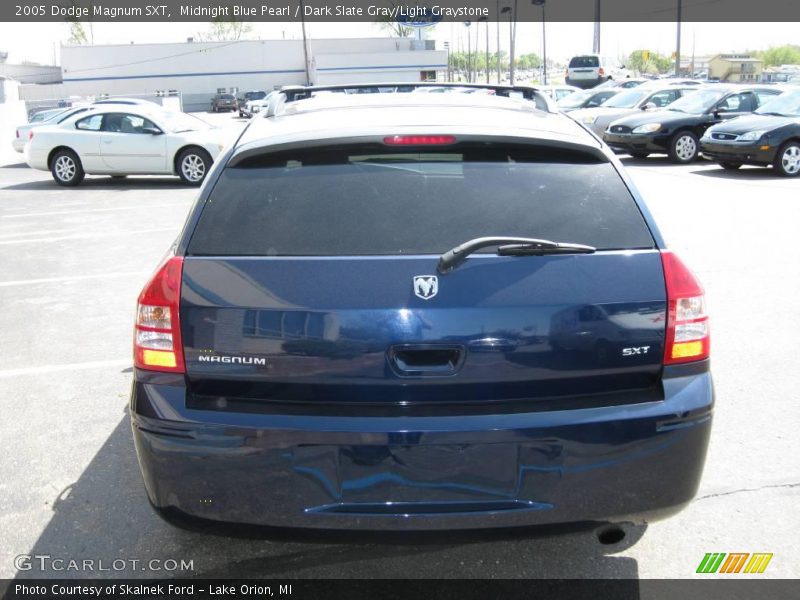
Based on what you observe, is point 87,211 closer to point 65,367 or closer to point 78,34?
point 65,367

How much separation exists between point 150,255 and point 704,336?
776 centimetres

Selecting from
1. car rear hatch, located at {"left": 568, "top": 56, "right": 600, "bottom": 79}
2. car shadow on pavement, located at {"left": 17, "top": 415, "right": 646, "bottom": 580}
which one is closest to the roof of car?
car shadow on pavement, located at {"left": 17, "top": 415, "right": 646, "bottom": 580}

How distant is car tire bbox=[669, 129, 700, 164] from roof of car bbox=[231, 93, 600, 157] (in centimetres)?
1567

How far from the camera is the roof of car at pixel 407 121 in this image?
3014 mm

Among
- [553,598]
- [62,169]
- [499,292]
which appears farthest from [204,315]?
[62,169]

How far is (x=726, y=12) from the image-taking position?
69.7 meters

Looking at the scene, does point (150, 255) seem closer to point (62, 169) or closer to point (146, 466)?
point (146, 466)

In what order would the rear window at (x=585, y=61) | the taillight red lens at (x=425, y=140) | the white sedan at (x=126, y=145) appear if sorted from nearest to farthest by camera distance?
1. the taillight red lens at (x=425, y=140)
2. the white sedan at (x=126, y=145)
3. the rear window at (x=585, y=61)

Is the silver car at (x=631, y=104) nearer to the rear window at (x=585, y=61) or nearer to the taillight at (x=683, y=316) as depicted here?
the taillight at (x=683, y=316)

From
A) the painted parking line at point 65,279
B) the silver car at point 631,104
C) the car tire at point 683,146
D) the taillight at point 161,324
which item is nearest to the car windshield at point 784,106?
the car tire at point 683,146

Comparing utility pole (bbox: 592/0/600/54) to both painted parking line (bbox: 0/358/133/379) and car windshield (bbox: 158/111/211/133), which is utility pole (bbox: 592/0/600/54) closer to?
car windshield (bbox: 158/111/211/133)

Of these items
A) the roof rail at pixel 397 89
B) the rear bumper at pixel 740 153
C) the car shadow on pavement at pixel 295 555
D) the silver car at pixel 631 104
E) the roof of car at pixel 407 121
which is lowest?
the car shadow on pavement at pixel 295 555

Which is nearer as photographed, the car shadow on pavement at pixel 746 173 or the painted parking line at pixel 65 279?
the painted parking line at pixel 65 279

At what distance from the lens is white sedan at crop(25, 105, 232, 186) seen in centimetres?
1628
